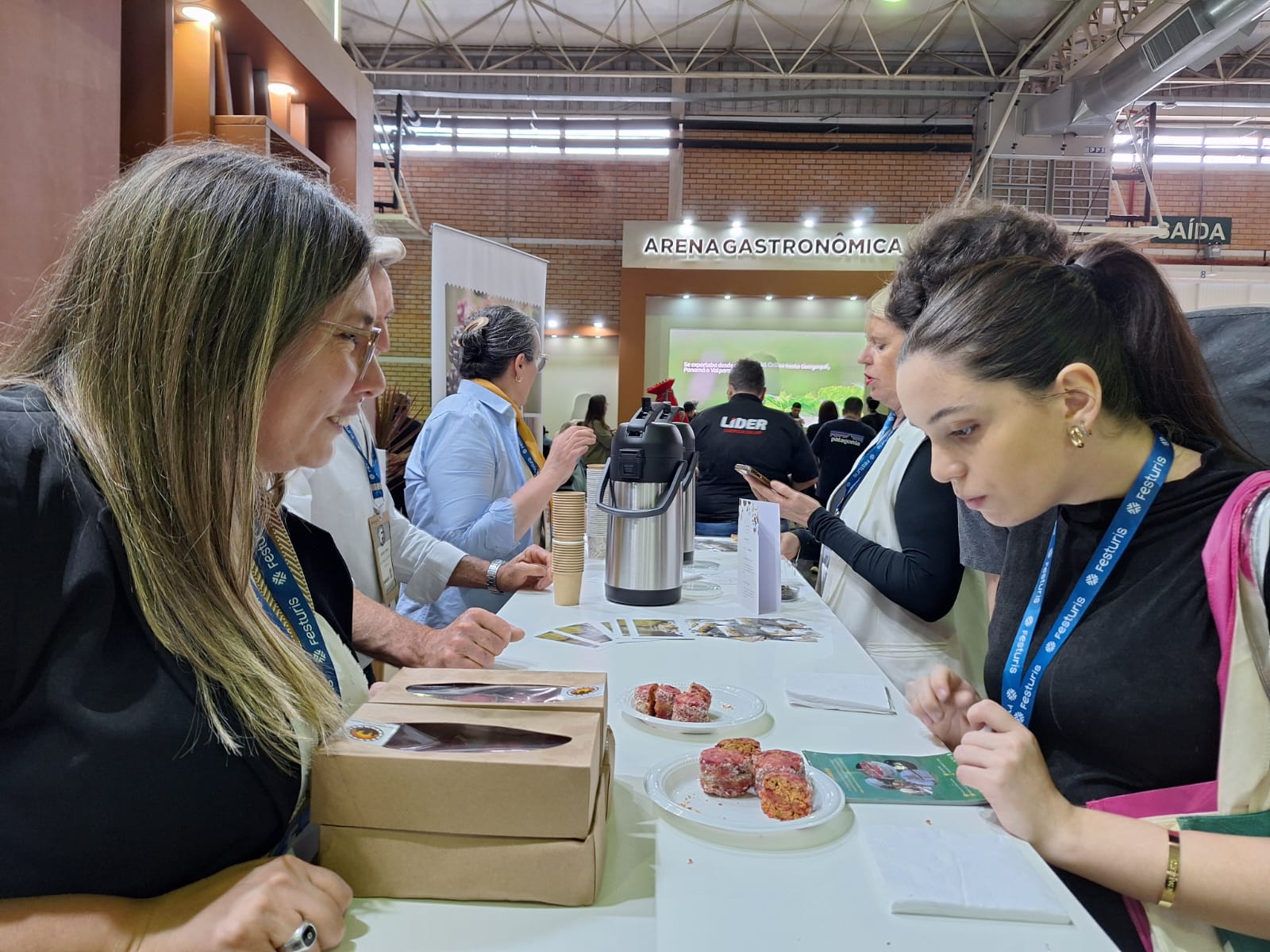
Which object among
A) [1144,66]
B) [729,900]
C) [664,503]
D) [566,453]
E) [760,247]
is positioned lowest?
[729,900]

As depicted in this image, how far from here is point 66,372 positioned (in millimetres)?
822

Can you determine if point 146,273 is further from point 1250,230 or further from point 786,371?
point 1250,230

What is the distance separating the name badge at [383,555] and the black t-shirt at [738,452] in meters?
2.93

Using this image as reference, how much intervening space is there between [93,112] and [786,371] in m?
8.88

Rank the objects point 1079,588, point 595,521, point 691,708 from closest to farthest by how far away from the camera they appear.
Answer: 1. point 1079,588
2. point 691,708
3. point 595,521

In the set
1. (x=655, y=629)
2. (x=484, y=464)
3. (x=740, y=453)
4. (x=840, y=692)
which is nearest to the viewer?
(x=840, y=692)

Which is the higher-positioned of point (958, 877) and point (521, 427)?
point (521, 427)

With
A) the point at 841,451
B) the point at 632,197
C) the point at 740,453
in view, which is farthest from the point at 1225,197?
the point at 740,453

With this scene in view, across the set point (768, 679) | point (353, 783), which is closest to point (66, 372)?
point (353, 783)

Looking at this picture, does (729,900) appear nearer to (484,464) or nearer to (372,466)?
(372,466)

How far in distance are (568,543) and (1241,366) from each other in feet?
4.75

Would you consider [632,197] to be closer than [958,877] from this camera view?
No

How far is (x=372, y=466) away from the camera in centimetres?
217

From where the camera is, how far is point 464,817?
80cm
